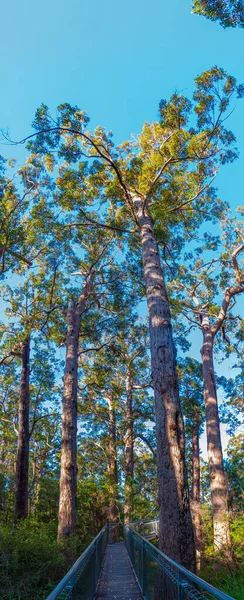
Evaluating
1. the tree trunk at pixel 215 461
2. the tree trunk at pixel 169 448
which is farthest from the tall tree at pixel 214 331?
the tree trunk at pixel 169 448

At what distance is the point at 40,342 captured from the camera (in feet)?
63.6

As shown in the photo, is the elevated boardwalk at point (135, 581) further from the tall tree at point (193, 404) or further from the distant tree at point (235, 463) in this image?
the distant tree at point (235, 463)

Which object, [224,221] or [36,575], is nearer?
[36,575]

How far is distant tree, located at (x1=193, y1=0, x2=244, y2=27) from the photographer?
7.81 metres

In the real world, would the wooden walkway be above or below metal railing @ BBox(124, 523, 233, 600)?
below

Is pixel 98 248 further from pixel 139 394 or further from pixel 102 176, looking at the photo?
pixel 139 394

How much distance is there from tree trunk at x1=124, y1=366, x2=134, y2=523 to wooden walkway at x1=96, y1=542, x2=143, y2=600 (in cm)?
945

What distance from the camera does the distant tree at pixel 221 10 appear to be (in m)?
7.81

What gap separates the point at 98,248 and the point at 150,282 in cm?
813

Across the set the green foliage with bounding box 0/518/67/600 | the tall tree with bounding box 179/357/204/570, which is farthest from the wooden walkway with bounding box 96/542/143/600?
the tall tree with bounding box 179/357/204/570

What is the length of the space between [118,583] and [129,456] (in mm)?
14619

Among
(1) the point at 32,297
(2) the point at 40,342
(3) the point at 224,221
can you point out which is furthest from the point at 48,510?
(3) the point at 224,221

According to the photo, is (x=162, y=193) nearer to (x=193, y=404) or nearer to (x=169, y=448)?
(x=169, y=448)

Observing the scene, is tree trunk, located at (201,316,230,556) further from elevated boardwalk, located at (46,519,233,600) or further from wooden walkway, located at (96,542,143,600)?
elevated boardwalk, located at (46,519,233,600)
